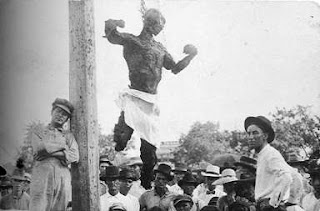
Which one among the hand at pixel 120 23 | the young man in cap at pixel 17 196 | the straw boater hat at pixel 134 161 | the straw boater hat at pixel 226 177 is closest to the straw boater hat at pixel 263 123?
the straw boater hat at pixel 226 177

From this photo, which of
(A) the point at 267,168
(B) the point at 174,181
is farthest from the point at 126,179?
(A) the point at 267,168

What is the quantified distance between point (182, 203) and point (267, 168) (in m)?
1.01

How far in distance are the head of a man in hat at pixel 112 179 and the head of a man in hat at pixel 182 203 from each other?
0.63m

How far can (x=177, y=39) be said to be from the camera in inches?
263

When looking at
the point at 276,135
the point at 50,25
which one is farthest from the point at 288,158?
the point at 50,25

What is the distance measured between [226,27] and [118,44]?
1.25 m

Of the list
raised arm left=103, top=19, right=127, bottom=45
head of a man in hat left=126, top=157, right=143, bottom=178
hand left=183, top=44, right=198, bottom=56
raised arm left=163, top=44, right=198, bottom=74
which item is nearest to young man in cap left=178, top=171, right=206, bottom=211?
head of a man in hat left=126, top=157, right=143, bottom=178

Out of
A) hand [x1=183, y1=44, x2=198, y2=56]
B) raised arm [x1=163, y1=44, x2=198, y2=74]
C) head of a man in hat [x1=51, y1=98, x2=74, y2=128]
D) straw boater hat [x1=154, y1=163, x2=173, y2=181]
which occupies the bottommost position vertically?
straw boater hat [x1=154, y1=163, x2=173, y2=181]

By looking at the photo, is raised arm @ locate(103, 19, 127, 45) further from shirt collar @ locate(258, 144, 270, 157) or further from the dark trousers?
shirt collar @ locate(258, 144, 270, 157)

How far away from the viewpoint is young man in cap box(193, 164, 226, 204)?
659 cm

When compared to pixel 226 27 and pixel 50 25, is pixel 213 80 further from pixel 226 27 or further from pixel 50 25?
pixel 50 25

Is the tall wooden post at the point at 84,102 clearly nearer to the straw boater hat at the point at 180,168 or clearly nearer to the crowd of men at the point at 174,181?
the crowd of men at the point at 174,181

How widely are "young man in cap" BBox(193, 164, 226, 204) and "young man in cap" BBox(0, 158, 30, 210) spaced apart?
1799 mm

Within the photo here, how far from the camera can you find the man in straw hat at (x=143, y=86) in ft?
21.2
